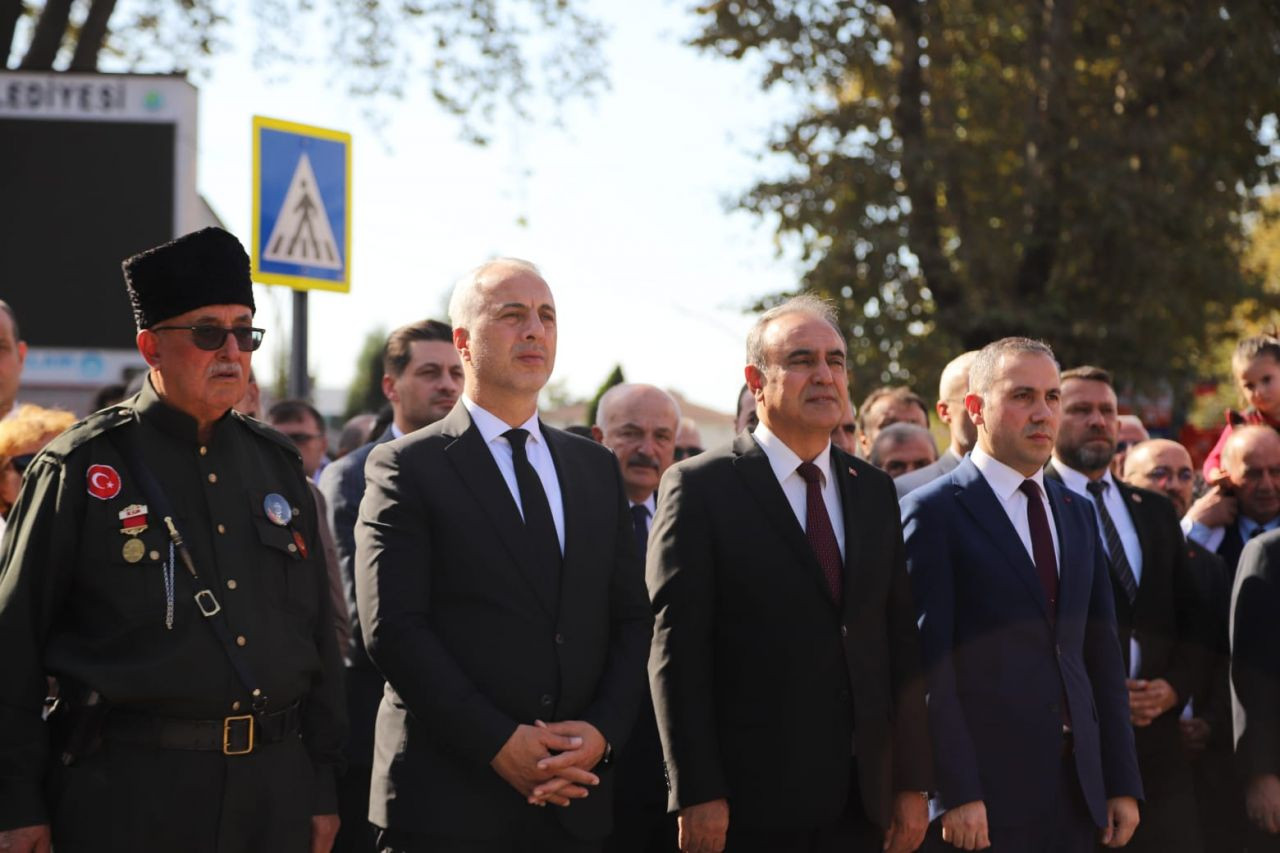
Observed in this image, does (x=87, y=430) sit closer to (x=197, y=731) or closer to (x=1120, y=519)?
(x=197, y=731)

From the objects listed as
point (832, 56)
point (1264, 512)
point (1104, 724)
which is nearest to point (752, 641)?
point (1104, 724)

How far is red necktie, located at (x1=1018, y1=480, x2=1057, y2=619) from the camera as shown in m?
5.09

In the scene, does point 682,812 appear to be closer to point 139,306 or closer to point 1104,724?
point 1104,724

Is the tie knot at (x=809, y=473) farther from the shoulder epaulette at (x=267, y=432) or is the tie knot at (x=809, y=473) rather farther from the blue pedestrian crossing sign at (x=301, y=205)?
the blue pedestrian crossing sign at (x=301, y=205)

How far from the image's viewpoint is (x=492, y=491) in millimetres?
4238

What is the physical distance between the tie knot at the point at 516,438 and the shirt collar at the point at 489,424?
2cm

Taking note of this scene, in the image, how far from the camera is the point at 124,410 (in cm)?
404

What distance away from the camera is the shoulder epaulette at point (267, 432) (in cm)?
428

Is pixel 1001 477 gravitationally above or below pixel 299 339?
below

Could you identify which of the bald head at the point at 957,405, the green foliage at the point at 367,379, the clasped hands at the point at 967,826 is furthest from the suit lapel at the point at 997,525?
the green foliage at the point at 367,379

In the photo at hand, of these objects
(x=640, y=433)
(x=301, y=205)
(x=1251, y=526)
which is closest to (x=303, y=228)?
(x=301, y=205)

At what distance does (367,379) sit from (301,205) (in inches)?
2457

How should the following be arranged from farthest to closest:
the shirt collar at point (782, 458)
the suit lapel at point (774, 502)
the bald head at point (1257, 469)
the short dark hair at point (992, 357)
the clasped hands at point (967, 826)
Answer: the bald head at point (1257, 469) < the short dark hair at point (992, 357) < the shirt collar at point (782, 458) < the clasped hands at point (967, 826) < the suit lapel at point (774, 502)

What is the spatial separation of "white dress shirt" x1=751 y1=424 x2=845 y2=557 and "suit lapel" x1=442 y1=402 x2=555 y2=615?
0.96 m
